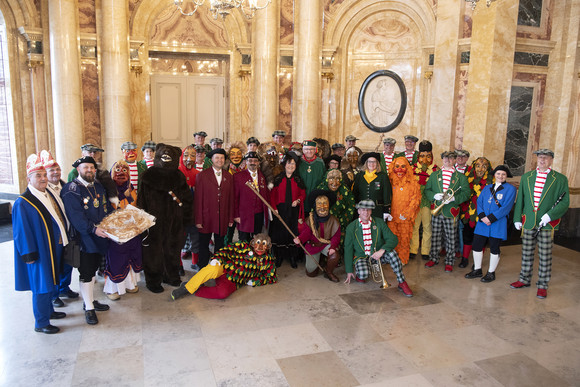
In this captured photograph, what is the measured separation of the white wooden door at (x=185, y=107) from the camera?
11711 millimetres

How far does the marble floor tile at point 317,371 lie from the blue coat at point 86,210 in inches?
99.4

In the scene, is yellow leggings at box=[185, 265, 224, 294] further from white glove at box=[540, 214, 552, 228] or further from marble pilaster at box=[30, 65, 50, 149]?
marble pilaster at box=[30, 65, 50, 149]

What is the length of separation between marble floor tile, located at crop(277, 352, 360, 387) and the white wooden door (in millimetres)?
8535

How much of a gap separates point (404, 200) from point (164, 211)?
370cm

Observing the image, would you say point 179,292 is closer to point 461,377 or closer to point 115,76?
point 461,377

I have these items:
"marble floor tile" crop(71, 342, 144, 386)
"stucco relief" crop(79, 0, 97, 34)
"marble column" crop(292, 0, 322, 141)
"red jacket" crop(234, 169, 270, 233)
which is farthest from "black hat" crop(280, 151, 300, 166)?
"stucco relief" crop(79, 0, 97, 34)

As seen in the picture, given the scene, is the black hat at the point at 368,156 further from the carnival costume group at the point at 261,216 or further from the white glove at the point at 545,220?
the white glove at the point at 545,220

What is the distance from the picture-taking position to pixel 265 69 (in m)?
11.1

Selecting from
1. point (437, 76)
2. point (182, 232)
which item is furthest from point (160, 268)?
point (437, 76)

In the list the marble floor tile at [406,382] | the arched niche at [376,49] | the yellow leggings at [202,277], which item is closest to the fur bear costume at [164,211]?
the yellow leggings at [202,277]

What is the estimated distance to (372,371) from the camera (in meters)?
4.41

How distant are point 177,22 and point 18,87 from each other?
3.99m

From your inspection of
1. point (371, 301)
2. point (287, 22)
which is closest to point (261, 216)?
point (371, 301)

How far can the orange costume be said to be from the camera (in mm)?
7270
